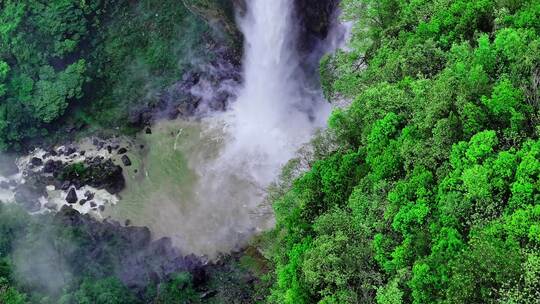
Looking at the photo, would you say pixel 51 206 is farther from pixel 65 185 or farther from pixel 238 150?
pixel 238 150

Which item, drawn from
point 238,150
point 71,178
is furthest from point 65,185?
point 238,150

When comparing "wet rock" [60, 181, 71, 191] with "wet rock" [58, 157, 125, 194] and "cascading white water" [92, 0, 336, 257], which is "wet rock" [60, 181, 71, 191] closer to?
"wet rock" [58, 157, 125, 194]

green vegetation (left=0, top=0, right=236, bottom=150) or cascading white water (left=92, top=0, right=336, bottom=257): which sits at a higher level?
green vegetation (left=0, top=0, right=236, bottom=150)

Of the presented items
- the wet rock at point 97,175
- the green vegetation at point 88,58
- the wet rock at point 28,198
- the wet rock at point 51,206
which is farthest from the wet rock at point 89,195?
the green vegetation at point 88,58

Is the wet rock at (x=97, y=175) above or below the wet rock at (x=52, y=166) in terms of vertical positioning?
below

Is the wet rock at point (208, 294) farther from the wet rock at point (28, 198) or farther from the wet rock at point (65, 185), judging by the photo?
the wet rock at point (28, 198)

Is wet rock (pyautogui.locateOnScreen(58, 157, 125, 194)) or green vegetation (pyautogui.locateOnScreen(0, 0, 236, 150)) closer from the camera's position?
wet rock (pyautogui.locateOnScreen(58, 157, 125, 194))

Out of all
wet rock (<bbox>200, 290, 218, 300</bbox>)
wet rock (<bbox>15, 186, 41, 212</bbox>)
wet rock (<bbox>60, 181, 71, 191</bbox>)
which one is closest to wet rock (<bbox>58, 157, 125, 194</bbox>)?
wet rock (<bbox>60, 181, 71, 191</bbox>)

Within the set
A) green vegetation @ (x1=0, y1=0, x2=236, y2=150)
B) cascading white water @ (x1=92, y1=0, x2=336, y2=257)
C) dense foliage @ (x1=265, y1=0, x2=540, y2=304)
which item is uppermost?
green vegetation @ (x1=0, y1=0, x2=236, y2=150)
